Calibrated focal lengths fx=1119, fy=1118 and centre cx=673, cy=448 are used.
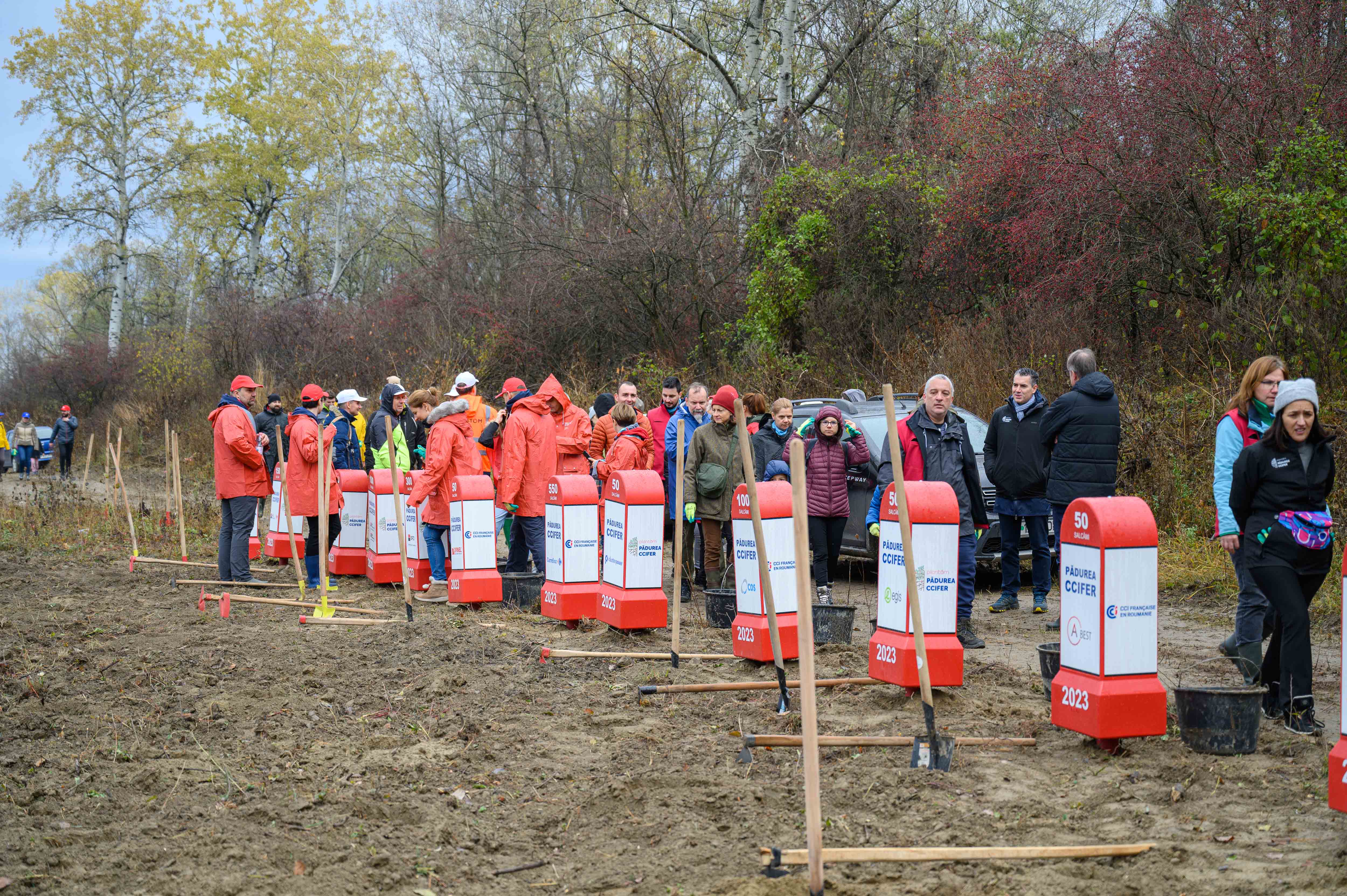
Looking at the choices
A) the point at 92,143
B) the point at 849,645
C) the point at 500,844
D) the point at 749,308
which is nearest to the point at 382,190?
the point at 92,143

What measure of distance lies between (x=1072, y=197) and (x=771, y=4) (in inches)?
468

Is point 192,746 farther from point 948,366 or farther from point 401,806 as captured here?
point 948,366

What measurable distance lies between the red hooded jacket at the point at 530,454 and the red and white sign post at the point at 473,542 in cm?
23

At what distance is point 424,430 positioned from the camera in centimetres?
1370

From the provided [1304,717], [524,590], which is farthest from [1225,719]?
[524,590]

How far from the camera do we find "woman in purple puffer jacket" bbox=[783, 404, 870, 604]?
9.56m

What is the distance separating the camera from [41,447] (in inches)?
1537

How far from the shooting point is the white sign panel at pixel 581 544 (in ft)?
31.3

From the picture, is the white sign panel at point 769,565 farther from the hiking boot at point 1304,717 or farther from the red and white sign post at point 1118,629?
the hiking boot at point 1304,717

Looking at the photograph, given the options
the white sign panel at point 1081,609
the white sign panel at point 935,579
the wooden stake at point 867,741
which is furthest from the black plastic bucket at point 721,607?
the white sign panel at point 1081,609

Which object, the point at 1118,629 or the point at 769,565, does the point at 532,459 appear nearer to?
the point at 769,565

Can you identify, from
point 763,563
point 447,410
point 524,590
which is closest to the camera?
point 763,563

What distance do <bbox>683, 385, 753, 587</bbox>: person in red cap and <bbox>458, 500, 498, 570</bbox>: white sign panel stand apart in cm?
188

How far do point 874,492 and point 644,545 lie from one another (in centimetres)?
301
